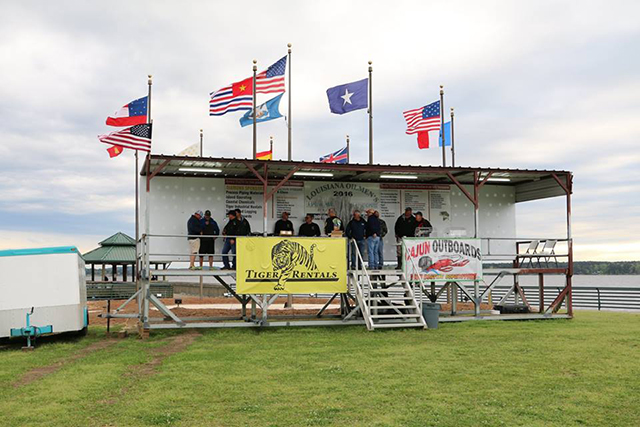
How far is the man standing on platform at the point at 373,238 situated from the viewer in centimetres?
1927

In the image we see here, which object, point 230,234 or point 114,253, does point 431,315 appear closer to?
point 230,234

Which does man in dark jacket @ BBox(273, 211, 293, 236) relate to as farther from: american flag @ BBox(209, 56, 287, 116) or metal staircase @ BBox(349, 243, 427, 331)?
american flag @ BBox(209, 56, 287, 116)

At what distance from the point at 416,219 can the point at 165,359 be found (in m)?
10.7

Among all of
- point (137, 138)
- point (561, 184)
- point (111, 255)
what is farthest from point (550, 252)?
point (111, 255)

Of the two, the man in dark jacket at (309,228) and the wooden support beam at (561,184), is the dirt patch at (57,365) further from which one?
the wooden support beam at (561,184)

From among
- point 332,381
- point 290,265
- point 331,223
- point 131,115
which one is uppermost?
point 131,115

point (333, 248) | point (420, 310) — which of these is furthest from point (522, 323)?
point (333, 248)

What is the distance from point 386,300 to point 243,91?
29.0ft

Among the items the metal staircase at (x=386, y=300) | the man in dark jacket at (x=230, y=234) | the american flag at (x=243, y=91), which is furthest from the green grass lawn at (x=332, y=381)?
the american flag at (x=243, y=91)

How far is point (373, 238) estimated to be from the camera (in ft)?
63.6

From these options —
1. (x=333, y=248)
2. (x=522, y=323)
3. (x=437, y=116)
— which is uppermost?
(x=437, y=116)

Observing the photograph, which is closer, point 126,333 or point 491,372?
point 491,372

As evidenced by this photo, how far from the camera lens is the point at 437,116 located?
23.8 meters

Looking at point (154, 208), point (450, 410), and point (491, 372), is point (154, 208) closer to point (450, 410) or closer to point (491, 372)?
point (491, 372)
